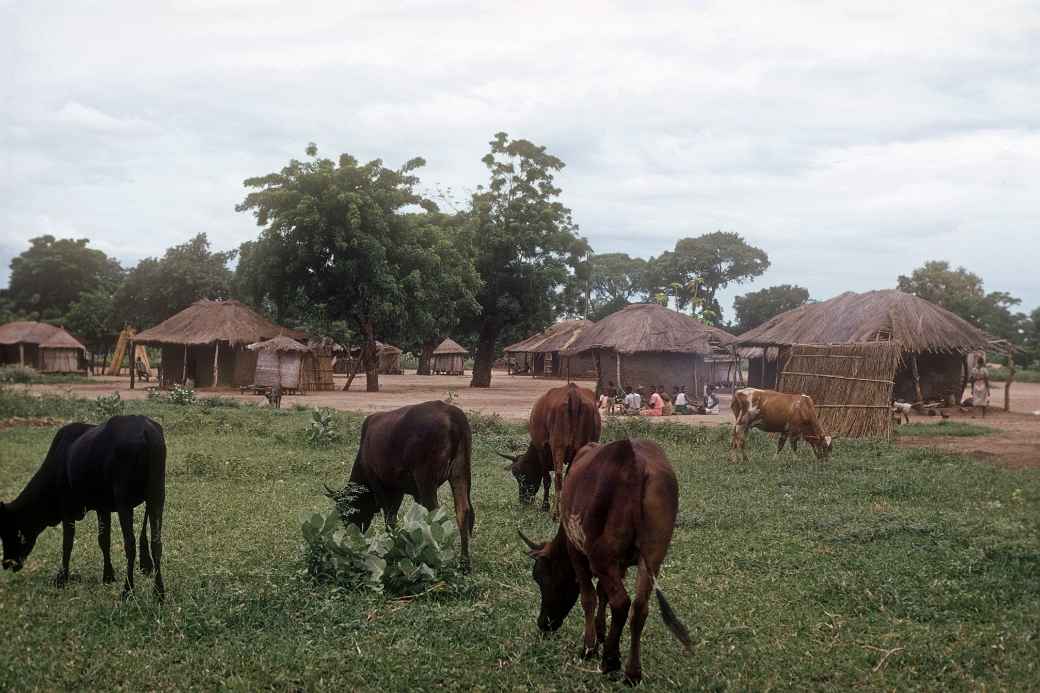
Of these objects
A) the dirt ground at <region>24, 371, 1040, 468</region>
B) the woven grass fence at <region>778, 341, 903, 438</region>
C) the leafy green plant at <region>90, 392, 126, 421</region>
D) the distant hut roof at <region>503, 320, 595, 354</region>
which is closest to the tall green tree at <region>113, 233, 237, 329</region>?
the dirt ground at <region>24, 371, 1040, 468</region>

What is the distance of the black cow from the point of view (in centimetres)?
654

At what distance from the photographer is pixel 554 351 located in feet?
177

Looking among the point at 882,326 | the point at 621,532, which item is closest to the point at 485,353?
the point at 882,326

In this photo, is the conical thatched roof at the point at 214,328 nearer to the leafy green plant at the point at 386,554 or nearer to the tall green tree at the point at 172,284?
the tall green tree at the point at 172,284

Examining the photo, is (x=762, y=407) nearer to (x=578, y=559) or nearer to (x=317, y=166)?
(x=578, y=559)

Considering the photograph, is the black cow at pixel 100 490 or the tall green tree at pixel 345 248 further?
the tall green tree at pixel 345 248

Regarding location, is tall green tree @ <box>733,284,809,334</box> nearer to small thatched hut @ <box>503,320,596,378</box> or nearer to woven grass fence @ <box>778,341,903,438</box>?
small thatched hut @ <box>503,320,596,378</box>

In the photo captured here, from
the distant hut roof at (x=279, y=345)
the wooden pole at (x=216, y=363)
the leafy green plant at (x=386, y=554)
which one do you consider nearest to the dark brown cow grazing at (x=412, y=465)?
the leafy green plant at (x=386, y=554)

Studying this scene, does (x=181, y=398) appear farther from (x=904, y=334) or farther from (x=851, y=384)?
(x=904, y=334)

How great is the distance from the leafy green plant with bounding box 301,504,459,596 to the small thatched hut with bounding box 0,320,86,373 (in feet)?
169

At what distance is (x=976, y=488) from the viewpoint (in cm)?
1188

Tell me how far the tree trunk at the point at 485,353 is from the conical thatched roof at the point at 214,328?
9852 millimetres

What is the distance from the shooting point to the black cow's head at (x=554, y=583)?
217 inches

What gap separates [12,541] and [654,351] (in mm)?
26430
